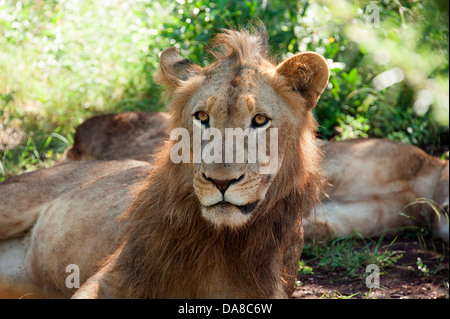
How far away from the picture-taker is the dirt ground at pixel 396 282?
4.40 m

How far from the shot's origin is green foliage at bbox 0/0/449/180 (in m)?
6.63

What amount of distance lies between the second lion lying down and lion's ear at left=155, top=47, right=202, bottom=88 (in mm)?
2167

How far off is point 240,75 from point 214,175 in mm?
623

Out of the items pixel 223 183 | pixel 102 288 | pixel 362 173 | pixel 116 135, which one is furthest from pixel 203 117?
pixel 362 173

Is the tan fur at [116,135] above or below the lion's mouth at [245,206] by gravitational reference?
below

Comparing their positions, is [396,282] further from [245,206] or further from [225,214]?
[225,214]

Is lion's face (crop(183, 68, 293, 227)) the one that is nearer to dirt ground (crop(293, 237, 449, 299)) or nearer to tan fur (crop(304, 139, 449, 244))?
dirt ground (crop(293, 237, 449, 299))

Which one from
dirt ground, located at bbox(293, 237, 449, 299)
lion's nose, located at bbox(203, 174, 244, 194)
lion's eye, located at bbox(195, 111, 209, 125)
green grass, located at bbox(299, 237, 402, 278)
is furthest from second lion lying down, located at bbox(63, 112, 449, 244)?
lion's nose, located at bbox(203, 174, 244, 194)

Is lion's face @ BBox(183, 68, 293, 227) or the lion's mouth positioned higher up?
lion's face @ BBox(183, 68, 293, 227)

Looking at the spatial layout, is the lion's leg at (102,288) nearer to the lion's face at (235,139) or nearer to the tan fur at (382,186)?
the lion's face at (235,139)

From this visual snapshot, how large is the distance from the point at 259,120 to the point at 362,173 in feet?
11.6

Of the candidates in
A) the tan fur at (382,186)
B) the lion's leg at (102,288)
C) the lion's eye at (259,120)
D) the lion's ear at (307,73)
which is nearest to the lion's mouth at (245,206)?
the lion's eye at (259,120)

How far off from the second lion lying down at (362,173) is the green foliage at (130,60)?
637 mm

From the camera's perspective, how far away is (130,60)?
8102 mm
